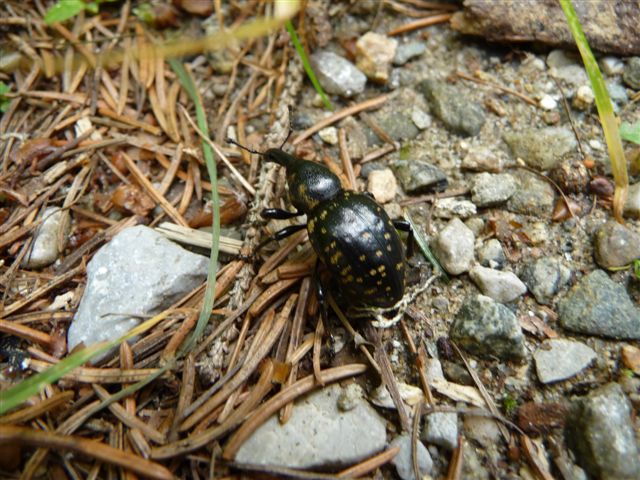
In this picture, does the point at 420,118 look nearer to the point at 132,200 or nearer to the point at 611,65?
the point at 611,65

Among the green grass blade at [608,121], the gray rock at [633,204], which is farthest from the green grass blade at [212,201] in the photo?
the gray rock at [633,204]

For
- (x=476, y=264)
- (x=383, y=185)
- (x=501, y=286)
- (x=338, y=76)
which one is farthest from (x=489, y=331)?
(x=338, y=76)

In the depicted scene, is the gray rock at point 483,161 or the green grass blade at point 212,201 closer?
the green grass blade at point 212,201

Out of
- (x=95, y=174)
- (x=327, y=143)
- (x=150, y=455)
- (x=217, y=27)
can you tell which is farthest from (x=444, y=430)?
(x=217, y=27)

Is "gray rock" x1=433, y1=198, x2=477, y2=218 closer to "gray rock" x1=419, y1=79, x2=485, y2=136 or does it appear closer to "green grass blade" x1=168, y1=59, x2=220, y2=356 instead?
"gray rock" x1=419, y1=79, x2=485, y2=136

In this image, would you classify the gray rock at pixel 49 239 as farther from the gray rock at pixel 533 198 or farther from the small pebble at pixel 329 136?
the gray rock at pixel 533 198
